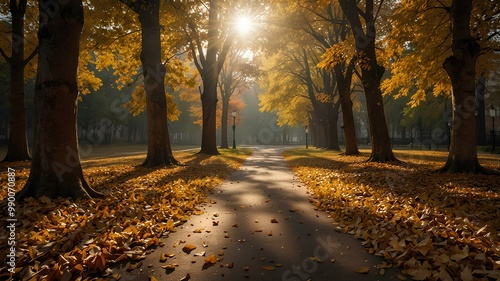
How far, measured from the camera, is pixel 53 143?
5.43 m

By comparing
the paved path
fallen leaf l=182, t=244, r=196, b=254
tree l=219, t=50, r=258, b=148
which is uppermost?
tree l=219, t=50, r=258, b=148

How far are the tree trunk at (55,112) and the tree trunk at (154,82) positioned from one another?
608 centimetres

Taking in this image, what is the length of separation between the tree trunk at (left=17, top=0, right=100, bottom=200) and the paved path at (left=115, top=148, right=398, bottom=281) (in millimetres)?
2767

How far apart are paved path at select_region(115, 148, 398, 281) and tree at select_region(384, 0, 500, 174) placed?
20.0ft

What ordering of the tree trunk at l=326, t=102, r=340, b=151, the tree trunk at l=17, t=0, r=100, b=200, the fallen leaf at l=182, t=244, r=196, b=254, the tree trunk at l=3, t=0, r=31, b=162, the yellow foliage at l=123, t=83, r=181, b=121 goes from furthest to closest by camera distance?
the tree trunk at l=326, t=102, r=340, b=151 < the yellow foliage at l=123, t=83, r=181, b=121 < the tree trunk at l=3, t=0, r=31, b=162 < the tree trunk at l=17, t=0, r=100, b=200 < the fallen leaf at l=182, t=244, r=196, b=254

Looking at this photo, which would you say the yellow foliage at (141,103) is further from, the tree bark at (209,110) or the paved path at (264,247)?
the paved path at (264,247)

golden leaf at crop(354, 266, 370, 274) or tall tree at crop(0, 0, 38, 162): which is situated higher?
tall tree at crop(0, 0, 38, 162)

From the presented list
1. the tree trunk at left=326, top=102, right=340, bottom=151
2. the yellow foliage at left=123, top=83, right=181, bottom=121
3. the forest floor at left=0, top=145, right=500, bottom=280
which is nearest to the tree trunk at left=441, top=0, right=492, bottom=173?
the forest floor at left=0, top=145, right=500, bottom=280

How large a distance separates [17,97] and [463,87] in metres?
19.1

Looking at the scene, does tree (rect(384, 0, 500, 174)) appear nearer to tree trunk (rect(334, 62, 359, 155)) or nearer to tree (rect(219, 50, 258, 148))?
tree trunk (rect(334, 62, 359, 155))

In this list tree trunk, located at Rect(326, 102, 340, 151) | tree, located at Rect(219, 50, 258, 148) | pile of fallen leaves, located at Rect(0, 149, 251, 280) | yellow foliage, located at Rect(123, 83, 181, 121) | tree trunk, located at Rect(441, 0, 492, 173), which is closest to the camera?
pile of fallen leaves, located at Rect(0, 149, 251, 280)

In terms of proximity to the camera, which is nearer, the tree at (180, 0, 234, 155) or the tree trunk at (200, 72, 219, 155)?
the tree at (180, 0, 234, 155)

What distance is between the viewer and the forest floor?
2.91m

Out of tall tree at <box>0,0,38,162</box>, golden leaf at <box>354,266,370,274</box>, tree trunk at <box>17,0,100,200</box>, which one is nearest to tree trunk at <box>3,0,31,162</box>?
tall tree at <box>0,0,38,162</box>
